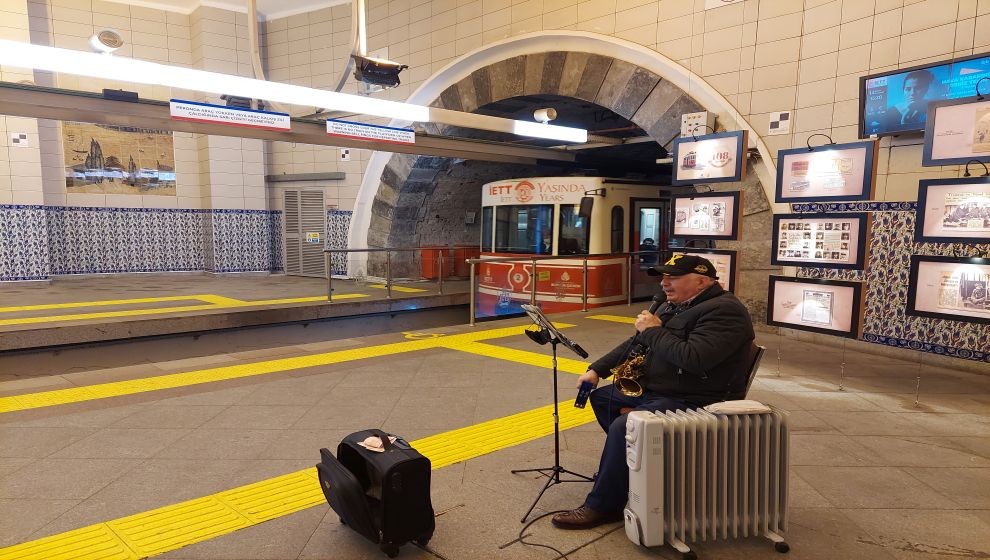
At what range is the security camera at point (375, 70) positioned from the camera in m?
7.26

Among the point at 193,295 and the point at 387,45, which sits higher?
the point at 387,45

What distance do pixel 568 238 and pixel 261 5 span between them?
9240 mm

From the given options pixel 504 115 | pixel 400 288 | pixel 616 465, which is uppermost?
pixel 504 115

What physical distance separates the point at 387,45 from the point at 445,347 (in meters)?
8.41

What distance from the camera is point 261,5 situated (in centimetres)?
1341

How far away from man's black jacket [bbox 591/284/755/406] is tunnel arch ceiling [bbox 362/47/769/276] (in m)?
5.37

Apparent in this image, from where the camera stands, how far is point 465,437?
3877 mm

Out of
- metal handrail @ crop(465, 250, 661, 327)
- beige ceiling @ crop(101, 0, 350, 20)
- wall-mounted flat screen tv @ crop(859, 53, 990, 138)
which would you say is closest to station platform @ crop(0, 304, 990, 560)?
wall-mounted flat screen tv @ crop(859, 53, 990, 138)

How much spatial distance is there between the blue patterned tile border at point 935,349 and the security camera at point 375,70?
20.4 feet

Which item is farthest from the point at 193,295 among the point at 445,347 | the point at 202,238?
the point at 445,347

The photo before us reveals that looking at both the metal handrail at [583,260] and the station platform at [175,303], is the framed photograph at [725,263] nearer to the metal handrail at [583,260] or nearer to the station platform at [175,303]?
the metal handrail at [583,260]

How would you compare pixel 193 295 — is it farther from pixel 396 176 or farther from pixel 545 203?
pixel 545 203

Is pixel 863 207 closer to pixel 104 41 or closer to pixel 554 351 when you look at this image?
pixel 554 351

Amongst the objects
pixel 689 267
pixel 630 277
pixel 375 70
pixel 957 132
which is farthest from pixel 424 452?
pixel 630 277
